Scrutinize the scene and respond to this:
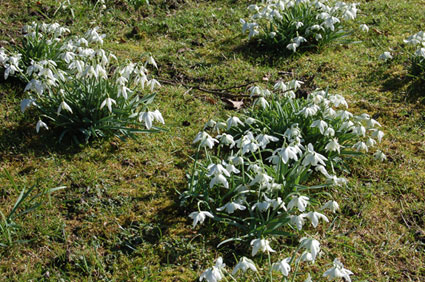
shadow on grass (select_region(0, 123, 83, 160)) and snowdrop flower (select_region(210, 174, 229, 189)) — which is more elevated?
snowdrop flower (select_region(210, 174, 229, 189))

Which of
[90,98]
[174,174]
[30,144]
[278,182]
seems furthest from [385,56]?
[30,144]

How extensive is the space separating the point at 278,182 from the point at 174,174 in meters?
0.81

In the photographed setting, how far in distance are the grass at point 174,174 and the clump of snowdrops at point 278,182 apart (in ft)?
0.54

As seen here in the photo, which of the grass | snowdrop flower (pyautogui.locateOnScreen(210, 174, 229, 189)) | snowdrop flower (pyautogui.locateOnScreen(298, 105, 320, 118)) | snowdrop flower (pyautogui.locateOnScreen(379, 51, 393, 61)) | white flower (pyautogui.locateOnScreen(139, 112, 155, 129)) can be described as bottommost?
the grass

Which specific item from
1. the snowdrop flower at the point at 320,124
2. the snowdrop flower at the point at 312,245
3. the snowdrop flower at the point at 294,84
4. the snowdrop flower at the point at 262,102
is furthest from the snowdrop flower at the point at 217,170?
the snowdrop flower at the point at 294,84

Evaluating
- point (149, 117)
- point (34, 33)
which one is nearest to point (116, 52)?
point (34, 33)

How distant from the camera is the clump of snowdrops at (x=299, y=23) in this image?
4.82 m

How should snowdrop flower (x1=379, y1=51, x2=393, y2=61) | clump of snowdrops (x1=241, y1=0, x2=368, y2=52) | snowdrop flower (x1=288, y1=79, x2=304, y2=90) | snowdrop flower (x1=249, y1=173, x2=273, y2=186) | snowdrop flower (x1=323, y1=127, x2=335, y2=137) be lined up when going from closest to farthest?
snowdrop flower (x1=249, y1=173, x2=273, y2=186), snowdrop flower (x1=323, y1=127, x2=335, y2=137), snowdrop flower (x1=288, y1=79, x2=304, y2=90), snowdrop flower (x1=379, y1=51, x2=393, y2=61), clump of snowdrops (x1=241, y1=0, x2=368, y2=52)

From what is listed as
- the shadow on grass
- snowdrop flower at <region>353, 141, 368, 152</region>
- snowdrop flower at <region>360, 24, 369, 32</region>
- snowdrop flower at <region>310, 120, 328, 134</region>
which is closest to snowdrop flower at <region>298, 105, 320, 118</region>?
snowdrop flower at <region>310, 120, 328, 134</region>

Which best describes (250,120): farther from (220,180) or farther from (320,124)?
(220,180)

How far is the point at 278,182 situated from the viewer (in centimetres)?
288

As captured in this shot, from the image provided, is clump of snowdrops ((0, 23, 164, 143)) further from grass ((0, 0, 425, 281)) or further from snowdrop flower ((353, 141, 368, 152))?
snowdrop flower ((353, 141, 368, 152))

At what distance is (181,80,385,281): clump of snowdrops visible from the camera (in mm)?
2553

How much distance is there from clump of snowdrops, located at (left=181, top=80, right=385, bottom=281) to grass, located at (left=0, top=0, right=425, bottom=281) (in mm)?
163
